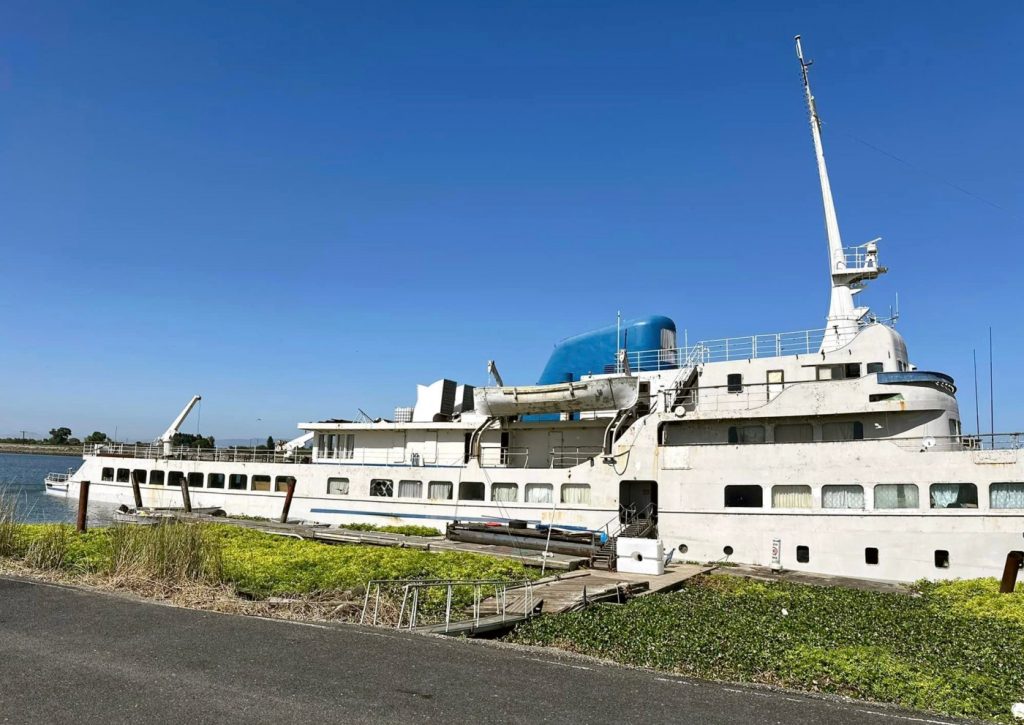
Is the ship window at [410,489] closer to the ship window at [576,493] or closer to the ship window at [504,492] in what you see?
the ship window at [504,492]

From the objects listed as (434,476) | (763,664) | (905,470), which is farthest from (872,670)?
(434,476)

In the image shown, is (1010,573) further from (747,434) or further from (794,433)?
(747,434)

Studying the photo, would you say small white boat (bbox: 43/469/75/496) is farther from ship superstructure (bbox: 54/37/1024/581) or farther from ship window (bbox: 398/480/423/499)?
ship window (bbox: 398/480/423/499)

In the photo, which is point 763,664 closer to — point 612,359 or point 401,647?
point 401,647

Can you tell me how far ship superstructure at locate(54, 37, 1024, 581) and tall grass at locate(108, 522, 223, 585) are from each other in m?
14.6

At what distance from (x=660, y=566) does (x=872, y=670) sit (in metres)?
10.4

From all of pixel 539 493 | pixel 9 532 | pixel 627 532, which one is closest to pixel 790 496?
pixel 627 532

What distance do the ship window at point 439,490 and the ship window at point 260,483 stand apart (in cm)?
1146

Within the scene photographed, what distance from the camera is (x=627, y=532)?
2436 centimetres

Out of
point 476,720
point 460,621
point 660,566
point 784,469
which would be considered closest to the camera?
point 476,720

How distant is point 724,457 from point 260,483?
25.0m

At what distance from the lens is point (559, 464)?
29.1 metres

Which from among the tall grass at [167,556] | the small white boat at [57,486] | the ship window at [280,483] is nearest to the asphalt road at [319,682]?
the tall grass at [167,556]

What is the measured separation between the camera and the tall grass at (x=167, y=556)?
45.1 feet
